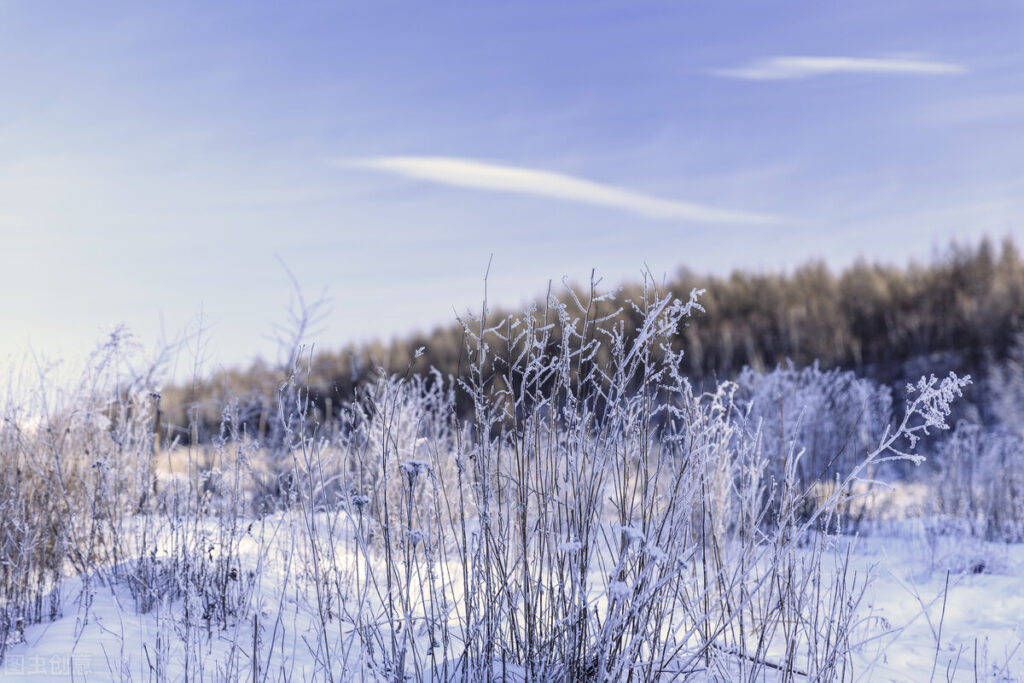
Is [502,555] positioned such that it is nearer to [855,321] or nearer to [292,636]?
[292,636]

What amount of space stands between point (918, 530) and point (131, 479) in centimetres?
696

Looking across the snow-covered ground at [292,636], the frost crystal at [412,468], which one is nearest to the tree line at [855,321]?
the snow-covered ground at [292,636]

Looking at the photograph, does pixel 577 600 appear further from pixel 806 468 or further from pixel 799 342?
A: pixel 799 342

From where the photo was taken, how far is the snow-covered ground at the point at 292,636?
3.06 m

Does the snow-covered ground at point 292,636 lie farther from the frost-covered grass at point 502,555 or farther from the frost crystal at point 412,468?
the frost crystal at point 412,468

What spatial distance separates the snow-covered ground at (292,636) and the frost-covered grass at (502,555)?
0.02 metres

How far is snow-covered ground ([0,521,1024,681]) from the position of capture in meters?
3.06

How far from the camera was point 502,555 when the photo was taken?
2.69 metres

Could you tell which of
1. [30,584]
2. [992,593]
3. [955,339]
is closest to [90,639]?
[30,584]

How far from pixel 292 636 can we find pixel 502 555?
1.72 meters

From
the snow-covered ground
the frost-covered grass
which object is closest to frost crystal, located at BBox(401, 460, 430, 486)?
the frost-covered grass

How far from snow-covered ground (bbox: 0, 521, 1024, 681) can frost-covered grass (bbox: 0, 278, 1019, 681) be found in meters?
0.02

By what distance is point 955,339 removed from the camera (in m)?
19.1

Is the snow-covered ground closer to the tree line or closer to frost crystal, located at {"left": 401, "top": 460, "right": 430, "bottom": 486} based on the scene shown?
frost crystal, located at {"left": 401, "top": 460, "right": 430, "bottom": 486}
